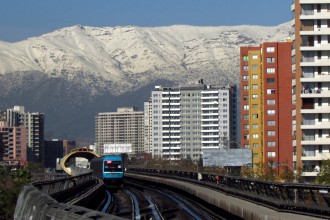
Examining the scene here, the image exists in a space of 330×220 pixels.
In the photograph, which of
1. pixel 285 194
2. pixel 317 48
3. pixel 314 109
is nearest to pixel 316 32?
pixel 317 48

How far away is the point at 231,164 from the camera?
17388 centimetres

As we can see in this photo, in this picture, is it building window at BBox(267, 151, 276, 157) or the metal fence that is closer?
the metal fence

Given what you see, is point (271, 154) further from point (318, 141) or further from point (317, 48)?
point (317, 48)

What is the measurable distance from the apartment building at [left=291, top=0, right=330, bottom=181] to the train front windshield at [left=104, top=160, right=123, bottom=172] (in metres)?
26.5

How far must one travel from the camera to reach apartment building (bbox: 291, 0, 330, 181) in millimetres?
133625

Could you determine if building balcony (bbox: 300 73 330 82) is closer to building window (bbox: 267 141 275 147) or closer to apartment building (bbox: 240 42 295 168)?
apartment building (bbox: 240 42 295 168)

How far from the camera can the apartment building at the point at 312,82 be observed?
13362 centimetres

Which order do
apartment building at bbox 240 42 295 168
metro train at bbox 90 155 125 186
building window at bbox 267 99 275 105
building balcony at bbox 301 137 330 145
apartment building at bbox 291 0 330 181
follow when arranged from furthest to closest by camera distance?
building window at bbox 267 99 275 105 → apartment building at bbox 240 42 295 168 → apartment building at bbox 291 0 330 181 → building balcony at bbox 301 137 330 145 → metro train at bbox 90 155 125 186

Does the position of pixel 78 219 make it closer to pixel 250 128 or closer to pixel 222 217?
pixel 222 217

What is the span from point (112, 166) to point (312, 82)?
3250 centimetres

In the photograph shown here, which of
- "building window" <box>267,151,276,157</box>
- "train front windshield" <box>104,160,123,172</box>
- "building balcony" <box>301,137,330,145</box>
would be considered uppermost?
"building balcony" <box>301,137,330,145</box>

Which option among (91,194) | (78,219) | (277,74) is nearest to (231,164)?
(277,74)

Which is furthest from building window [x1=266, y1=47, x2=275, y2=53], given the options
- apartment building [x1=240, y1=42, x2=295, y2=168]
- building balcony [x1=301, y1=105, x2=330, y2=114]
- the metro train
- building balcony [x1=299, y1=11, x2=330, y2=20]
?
the metro train

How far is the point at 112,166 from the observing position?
127 meters
